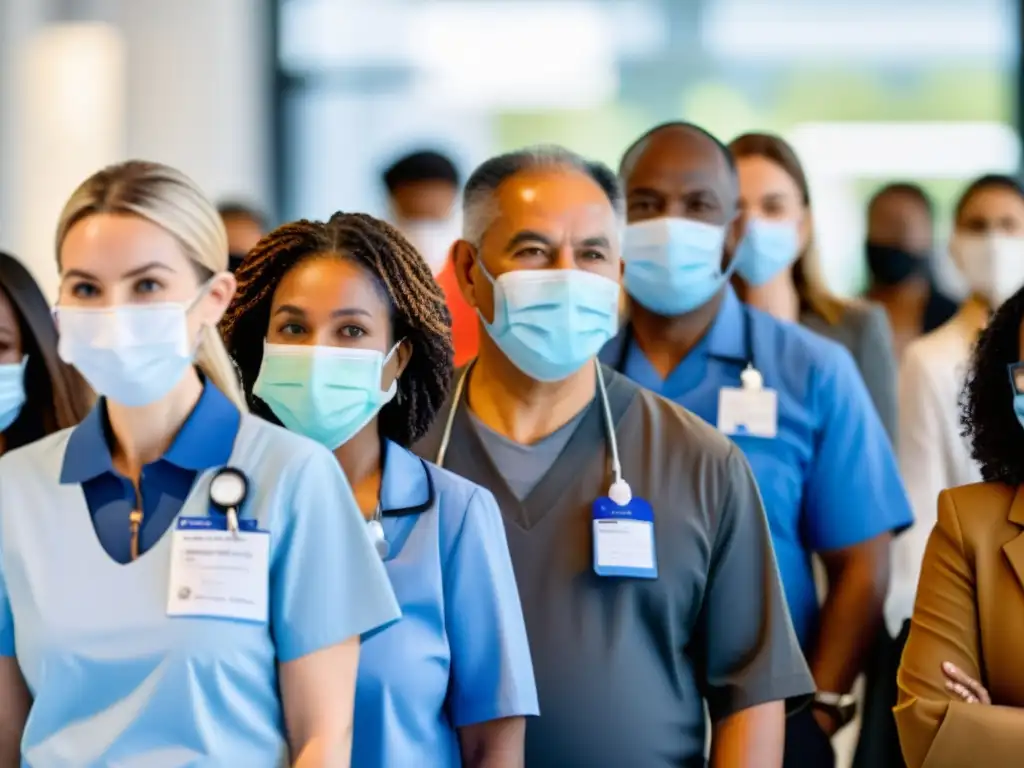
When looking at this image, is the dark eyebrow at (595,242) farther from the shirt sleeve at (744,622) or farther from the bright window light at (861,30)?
the bright window light at (861,30)

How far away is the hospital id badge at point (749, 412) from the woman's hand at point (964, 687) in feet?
2.25

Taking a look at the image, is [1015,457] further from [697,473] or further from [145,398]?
[145,398]

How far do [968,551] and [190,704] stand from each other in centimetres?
111

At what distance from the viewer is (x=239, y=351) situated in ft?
6.86

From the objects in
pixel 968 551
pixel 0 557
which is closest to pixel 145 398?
pixel 0 557

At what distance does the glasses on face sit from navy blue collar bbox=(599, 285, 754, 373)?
65 cm

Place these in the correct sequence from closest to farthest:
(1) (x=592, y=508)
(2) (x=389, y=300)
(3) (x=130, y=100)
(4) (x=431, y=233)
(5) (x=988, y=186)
→ (2) (x=389, y=300) < (1) (x=592, y=508) < (5) (x=988, y=186) < (4) (x=431, y=233) < (3) (x=130, y=100)

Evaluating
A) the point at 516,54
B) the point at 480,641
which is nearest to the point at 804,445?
the point at 480,641

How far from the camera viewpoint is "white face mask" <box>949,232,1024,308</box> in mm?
3195

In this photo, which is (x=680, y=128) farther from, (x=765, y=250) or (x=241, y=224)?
(x=241, y=224)

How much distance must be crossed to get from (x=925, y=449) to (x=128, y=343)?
1.77 m

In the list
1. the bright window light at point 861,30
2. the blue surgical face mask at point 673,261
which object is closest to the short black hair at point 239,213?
the blue surgical face mask at point 673,261

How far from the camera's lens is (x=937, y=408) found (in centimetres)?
293

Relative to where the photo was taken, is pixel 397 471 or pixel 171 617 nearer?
pixel 171 617
